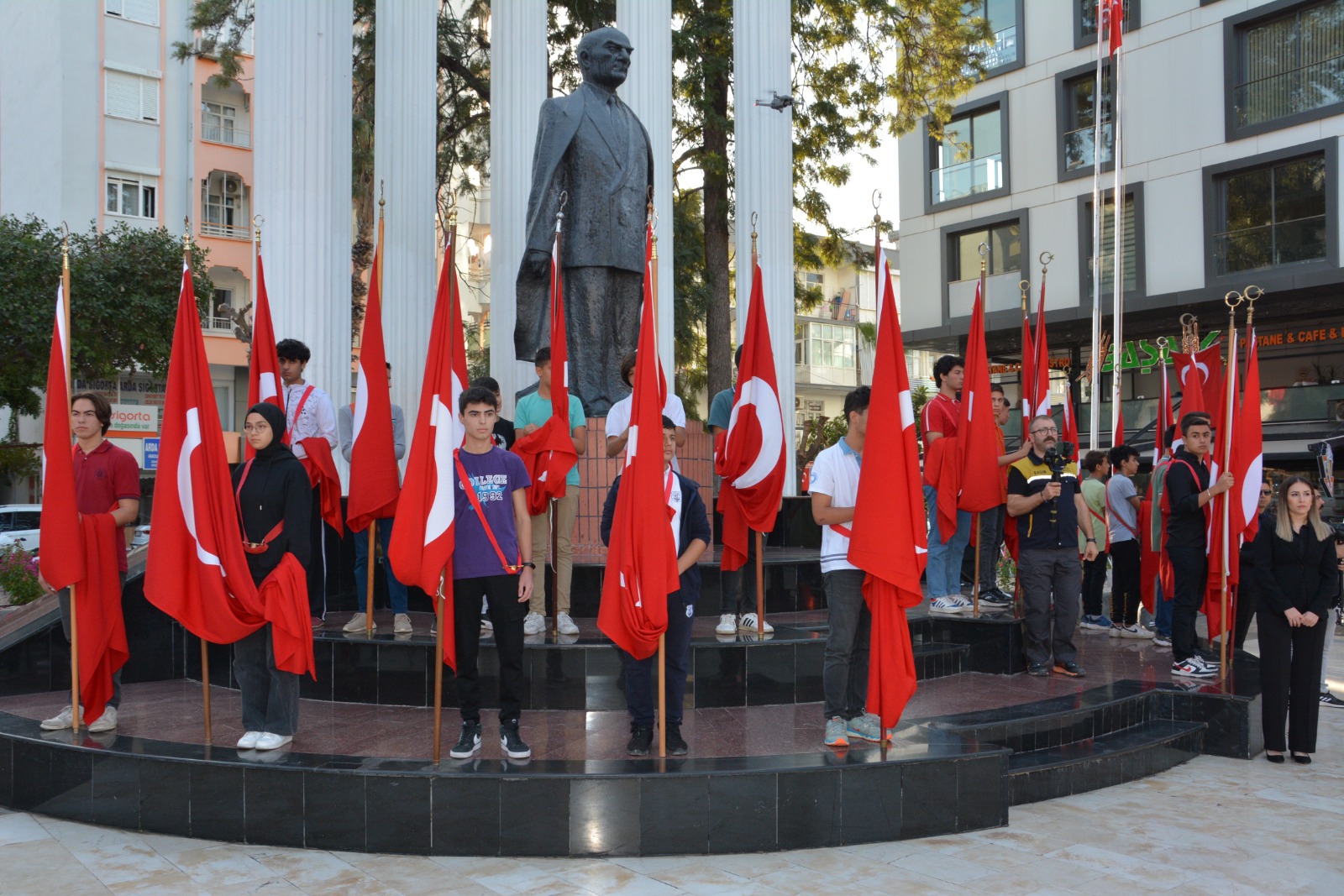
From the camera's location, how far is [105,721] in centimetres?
605

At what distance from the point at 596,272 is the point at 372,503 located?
8.01 ft

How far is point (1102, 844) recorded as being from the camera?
515 centimetres

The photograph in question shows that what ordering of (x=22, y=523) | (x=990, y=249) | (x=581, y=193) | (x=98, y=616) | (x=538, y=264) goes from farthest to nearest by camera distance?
(x=990, y=249) < (x=22, y=523) < (x=581, y=193) < (x=538, y=264) < (x=98, y=616)

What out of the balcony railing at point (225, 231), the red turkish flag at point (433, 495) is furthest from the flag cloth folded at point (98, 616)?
the balcony railing at point (225, 231)

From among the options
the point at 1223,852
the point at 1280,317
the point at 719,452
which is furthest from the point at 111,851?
the point at 1280,317

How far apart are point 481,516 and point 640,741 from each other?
1.35 meters

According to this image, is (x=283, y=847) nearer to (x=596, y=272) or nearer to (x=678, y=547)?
(x=678, y=547)

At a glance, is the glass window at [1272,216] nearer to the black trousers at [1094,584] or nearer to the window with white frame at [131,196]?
the black trousers at [1094,584]

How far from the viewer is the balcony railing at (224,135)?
1359 inches

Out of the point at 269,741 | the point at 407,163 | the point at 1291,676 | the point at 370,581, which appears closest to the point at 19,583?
the point at 407,163

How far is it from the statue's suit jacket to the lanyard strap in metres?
3.17

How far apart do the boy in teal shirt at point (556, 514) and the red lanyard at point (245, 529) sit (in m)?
2.02

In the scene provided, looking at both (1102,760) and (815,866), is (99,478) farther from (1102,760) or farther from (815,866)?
(1102,760)

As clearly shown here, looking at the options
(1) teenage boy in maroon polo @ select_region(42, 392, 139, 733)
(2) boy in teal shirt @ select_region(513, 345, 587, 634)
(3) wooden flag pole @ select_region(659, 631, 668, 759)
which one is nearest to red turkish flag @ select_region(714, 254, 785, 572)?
(2) boy in teal shirt @ select_region(513, 345, 587, 634)
